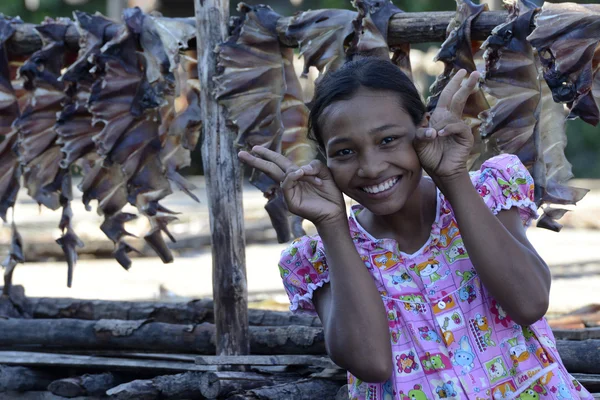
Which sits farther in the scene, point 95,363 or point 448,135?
point 95,363

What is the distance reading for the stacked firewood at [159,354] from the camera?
299 cm

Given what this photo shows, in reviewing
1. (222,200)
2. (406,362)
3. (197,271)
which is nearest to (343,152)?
(406,362)

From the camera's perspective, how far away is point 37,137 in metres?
3.99

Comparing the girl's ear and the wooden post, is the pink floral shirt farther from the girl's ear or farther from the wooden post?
the wooden post

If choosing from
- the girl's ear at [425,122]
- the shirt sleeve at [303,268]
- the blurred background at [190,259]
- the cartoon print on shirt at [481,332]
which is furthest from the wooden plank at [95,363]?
the blurred background at [190,259]

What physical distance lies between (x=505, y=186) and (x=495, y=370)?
0.47 m

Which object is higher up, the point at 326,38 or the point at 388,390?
the point at 326,38

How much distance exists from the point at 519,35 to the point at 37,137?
2.14 meters

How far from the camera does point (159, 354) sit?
3559 millimetres

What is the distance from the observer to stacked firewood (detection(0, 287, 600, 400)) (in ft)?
9.80

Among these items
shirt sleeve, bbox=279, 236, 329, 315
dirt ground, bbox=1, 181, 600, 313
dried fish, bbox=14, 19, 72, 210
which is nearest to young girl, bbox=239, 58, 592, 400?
shirt sleeve, bbox=279, 236, 329, 315

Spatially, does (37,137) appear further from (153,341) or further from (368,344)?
→ (368,344)

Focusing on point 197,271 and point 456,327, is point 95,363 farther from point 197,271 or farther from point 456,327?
point 197,271

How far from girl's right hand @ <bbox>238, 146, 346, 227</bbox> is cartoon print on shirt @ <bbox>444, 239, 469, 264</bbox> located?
30 centimetres
